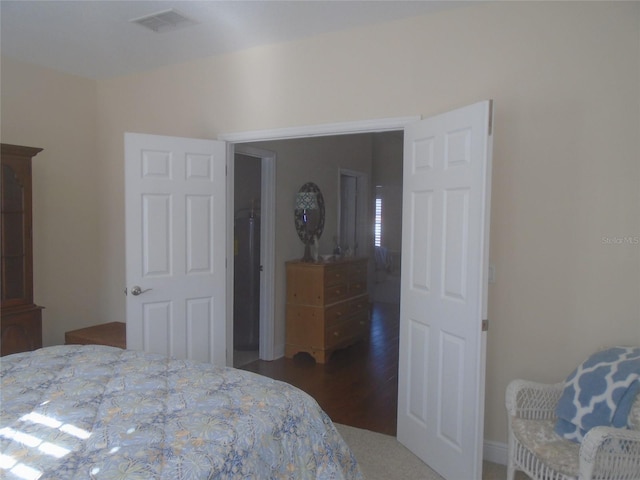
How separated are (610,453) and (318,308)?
2.95 m

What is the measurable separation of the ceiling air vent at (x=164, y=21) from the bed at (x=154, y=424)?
6.76 feet

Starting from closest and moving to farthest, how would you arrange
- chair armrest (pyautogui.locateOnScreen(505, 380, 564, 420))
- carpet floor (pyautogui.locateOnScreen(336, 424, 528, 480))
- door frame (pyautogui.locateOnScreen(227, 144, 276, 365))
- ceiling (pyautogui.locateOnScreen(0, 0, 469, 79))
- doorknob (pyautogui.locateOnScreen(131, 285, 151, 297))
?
chair armrest (pyautogui.locateOnScreen(505, 380, 564, 420)) → carpet floor (pyautogui.locateOnScreen(336, 424, 528, 480)) → ceiling (pyautogui.locateOnScreen(0, 0, 469, 79)) → doorknob (pyautogui.locateOnScreen(131, 285, 151, 297)) → door frame (pyautogui.locateOnScreen(227, 144, 276, 365))

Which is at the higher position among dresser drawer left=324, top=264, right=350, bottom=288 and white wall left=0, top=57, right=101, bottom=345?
white wall left=0, top=57, right=101, bottom=345

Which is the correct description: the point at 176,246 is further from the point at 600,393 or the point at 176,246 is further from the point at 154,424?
the point at 600,393

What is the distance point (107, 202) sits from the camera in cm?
426

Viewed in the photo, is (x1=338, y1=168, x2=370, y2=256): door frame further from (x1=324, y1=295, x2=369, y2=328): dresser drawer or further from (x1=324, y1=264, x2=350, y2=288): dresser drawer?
(x1=324, y1=264, x2=350, y2=288): dresser drawer

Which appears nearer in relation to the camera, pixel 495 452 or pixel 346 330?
pixel 495 452

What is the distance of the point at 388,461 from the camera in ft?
8.90

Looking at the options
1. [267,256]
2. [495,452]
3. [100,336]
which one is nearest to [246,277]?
[267,256]

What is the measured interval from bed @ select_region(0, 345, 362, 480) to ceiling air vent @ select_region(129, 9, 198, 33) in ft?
6.76

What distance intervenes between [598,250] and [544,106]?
833 mm

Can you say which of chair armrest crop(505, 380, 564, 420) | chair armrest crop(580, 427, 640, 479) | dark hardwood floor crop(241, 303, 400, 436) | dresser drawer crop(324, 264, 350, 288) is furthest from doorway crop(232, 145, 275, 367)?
chair armrest crop(580, 427, 640, 479)

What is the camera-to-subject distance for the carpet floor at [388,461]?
8.40ft

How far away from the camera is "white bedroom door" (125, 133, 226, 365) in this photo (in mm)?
3217
